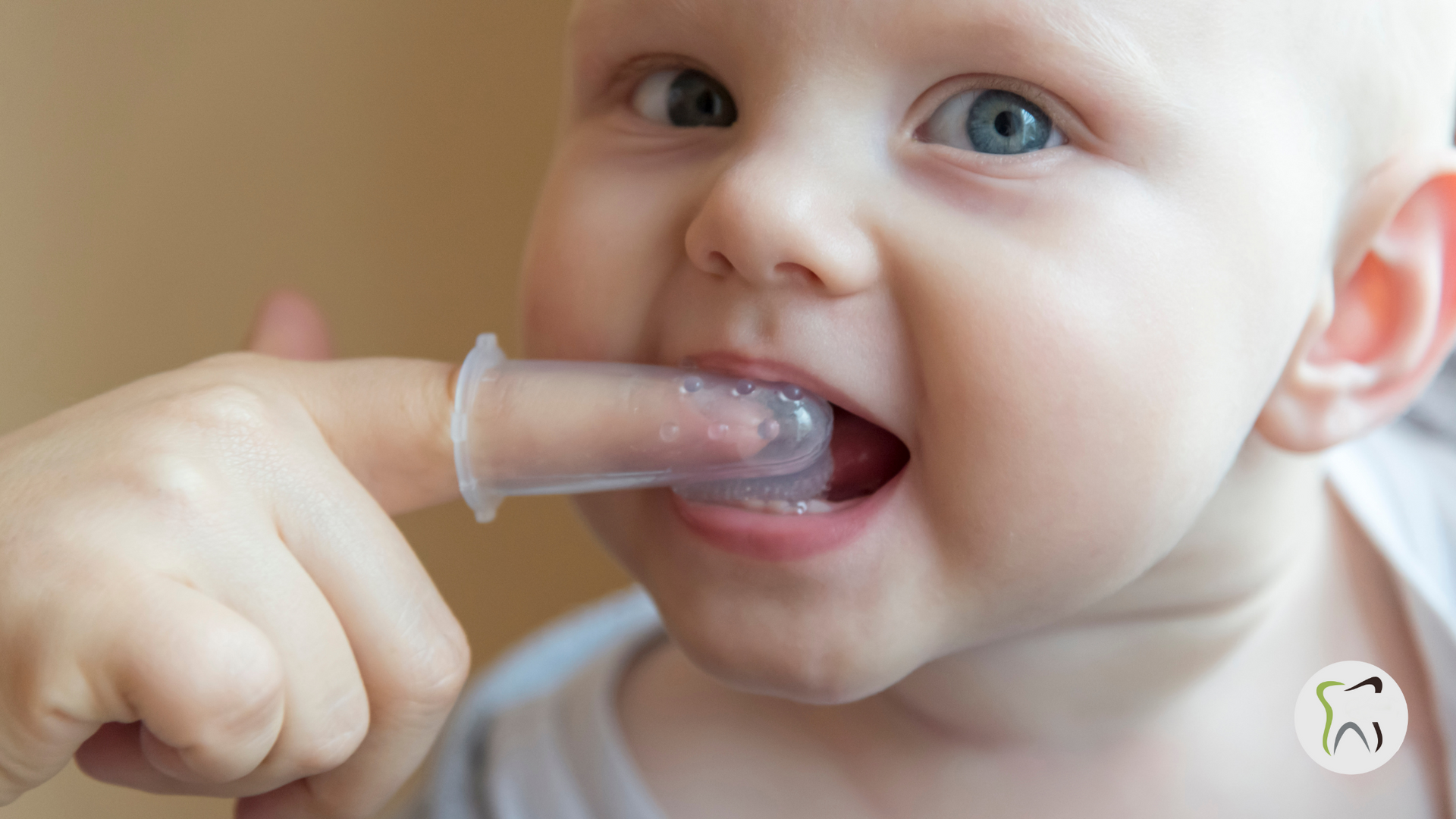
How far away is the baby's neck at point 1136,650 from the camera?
2.01 feet

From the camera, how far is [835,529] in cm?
49

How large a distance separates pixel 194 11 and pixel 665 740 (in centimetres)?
83

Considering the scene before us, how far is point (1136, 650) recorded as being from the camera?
0.62 m

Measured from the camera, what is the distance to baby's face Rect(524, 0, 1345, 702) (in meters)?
0.47

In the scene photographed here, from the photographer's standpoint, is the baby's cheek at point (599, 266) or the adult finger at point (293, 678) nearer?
the adult finger at point (293, 678)

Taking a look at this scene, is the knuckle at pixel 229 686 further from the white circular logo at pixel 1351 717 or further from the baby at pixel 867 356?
the white circular logo at pixel 1351 717

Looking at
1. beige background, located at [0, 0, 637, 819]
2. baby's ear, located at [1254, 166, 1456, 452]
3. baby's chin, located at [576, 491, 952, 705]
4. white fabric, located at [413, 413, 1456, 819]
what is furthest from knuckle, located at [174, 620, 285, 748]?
beige background, located at [0, 0, 637, 819]

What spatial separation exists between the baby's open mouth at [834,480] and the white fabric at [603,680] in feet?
0.72

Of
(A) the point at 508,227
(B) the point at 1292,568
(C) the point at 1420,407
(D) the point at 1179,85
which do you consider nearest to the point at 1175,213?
(D) the point at 1179,85

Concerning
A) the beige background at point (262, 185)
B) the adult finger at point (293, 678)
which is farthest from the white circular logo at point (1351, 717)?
the beige background at point (262, 185)

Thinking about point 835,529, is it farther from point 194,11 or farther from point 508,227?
point 194,11

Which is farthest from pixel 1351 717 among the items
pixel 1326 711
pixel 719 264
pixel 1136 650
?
pixel 719 264

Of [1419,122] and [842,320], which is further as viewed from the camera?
[1419,122]

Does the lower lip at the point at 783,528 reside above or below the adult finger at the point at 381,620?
above
